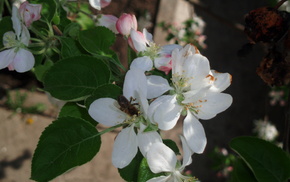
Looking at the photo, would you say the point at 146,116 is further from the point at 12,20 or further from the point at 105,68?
the point at 12,20

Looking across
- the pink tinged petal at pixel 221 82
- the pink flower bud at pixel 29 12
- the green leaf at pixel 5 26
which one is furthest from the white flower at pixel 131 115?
the green leaf at pixel 5 26

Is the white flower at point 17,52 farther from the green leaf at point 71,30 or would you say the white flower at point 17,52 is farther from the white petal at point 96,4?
the white petal at point 96,4

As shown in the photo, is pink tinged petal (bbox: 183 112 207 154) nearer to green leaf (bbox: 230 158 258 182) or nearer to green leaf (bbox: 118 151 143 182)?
green leaf (bbox: 118 151 143 182)

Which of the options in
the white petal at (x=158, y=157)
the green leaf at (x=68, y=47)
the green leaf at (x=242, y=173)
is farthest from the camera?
the green leaf at (x=242, y=173)

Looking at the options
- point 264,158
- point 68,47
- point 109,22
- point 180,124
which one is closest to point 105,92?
point 68,47

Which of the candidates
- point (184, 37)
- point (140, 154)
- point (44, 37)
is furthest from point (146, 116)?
point (184, 37)

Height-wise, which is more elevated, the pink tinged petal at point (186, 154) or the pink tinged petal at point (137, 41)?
the pink tinged petal at point (137, 41)
